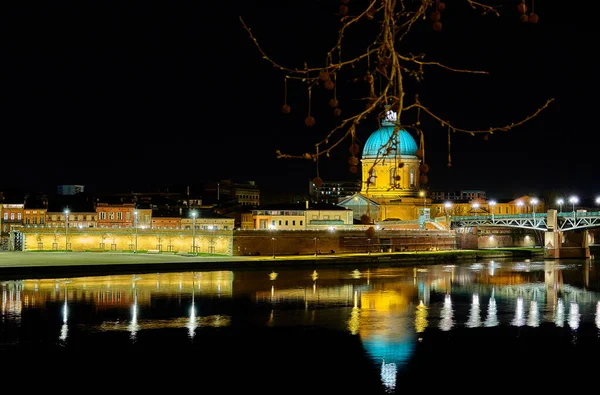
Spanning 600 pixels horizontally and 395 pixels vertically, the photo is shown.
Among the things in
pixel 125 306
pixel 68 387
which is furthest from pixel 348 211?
pixel 68 387

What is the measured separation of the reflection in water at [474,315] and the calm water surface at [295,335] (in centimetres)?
7

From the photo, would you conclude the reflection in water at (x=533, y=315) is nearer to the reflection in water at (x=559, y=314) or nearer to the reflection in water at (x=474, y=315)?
the reflection in water at (x=559, y=314)

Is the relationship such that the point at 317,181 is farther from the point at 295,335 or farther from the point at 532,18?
the point at 295,335

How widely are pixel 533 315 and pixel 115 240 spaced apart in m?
46.4

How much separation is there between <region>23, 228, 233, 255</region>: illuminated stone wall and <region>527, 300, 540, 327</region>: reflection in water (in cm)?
3733

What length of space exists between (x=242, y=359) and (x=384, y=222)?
66.0 m

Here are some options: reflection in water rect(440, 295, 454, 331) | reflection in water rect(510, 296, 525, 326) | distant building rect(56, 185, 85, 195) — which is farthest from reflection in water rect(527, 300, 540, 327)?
distant building rect(56, 185, 85, 195)

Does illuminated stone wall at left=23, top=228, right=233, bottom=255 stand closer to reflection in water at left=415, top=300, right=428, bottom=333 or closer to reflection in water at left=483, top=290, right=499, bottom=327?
reflection in water at left=483, top=290, right=499, bottom=327

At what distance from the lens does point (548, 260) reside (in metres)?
72.4

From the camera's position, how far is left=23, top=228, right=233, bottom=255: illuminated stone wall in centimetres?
6856

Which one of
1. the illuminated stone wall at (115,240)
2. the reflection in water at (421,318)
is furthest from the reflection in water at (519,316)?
the illuminated stone wall at (115,240)

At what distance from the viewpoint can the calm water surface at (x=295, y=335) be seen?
61.4ft

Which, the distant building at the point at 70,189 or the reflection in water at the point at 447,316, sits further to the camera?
the distant building at the point at 70,189

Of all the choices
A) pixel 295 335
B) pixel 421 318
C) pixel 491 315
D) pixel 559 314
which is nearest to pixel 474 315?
pixel 491 315
